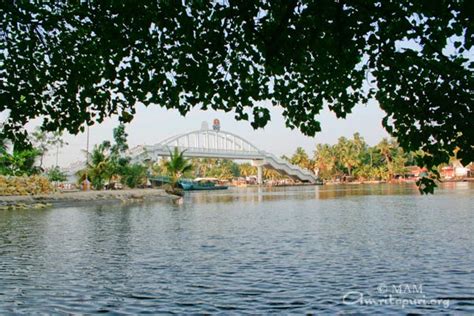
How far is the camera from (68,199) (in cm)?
4088

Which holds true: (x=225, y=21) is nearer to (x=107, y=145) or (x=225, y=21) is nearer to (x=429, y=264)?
(x=429, y=264)

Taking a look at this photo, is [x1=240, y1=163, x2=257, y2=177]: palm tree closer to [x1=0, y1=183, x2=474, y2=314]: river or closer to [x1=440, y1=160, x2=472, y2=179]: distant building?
[x1=440, y1=160, x2=472, y2=179]: distant building

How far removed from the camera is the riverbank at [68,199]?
36.0 meters

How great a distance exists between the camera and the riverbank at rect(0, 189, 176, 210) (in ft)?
118

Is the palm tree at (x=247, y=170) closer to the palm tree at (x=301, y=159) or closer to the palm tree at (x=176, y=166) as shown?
the palm tree at (x=301, y=159)

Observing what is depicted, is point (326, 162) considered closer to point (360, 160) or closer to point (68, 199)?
point (360, 160)

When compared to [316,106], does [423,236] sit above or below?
below

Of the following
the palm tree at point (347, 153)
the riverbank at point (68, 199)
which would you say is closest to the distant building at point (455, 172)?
the palm tree at point (347, 153)

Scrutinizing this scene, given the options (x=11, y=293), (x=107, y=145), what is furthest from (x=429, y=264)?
(x=107, y=145)

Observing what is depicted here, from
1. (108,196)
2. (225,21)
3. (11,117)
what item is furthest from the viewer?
(108,196)

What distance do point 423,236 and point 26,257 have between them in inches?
500

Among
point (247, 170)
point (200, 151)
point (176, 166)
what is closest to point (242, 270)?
point (176, 166)

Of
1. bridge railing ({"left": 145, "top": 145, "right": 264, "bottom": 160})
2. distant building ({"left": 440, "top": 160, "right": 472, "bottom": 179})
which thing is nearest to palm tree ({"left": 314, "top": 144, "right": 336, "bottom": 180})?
distant building ({"left": 440, "top": 160, "right": 472, "bottom": 179})

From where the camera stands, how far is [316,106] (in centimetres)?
674
